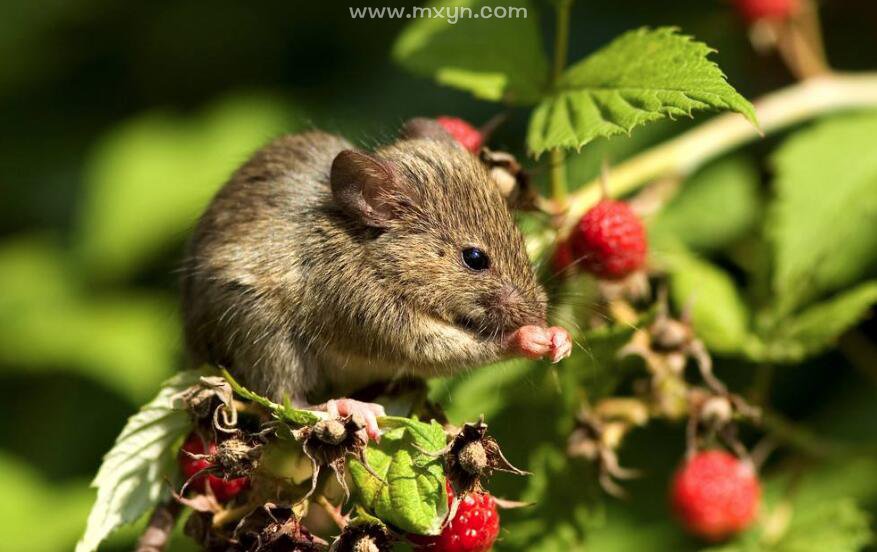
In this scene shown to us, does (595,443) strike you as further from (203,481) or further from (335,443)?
(203,481)

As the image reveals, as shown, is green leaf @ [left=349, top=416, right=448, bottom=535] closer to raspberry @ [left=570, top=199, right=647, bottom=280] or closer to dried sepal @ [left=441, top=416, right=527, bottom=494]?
dried sepal @ [left=441, top=416, right=527, bottom=494]

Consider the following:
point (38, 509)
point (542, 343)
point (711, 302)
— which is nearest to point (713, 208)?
point (711, 302)

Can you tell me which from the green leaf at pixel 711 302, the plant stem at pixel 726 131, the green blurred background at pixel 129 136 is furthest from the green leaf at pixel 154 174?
the green leaf at pixel 711 302

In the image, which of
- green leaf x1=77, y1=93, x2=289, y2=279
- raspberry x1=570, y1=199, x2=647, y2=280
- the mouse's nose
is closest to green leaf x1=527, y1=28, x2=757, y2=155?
raspberry x1=570, y1=199, x2=647, y2=280

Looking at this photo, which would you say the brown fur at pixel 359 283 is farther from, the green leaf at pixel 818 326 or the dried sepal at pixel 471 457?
the green leaf at pixel 818 326

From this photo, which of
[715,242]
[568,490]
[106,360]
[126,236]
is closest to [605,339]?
[568,490]

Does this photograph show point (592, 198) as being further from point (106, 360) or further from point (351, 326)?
point (106, 360)
